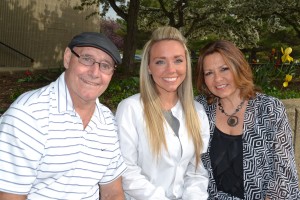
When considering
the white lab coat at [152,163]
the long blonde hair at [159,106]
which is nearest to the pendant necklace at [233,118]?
the long blonde hair at [159,106]

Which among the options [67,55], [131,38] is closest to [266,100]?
[67,55]

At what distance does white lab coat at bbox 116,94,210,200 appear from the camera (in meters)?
3.14

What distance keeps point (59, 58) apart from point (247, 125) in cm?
2064

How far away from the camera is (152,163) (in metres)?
3.23

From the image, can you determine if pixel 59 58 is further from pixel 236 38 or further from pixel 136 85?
pixel 136 85

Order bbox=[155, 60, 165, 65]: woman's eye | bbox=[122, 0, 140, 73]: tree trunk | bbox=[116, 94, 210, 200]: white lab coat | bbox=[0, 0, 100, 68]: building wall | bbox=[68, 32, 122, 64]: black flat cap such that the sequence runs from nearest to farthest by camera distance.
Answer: bbox=[68, 32, 122, 64]: black flat cap
bbox=[116, 94, 210, 200]: white lab coat
bbox=[155, 60, 165, 65]: woman's eye
bbox=[122, 0, 140, 73]: tree trunk
bbox=[0, 0, 100, 68]: building wall

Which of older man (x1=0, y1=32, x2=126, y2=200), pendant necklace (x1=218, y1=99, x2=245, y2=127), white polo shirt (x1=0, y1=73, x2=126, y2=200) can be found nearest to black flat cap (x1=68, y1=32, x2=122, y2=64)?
older man (x1=0, y1=32, x2=126, y2=200)

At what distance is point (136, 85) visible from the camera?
8023 mm

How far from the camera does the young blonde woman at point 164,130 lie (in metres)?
3.17

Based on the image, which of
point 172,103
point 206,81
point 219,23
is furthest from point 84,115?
point 219,23

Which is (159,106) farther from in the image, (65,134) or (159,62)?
(65,134)

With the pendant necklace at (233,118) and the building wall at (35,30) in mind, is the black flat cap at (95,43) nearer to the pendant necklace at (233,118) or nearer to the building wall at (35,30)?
the pendant necklace at (233,118)

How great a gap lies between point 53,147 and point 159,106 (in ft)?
3.89

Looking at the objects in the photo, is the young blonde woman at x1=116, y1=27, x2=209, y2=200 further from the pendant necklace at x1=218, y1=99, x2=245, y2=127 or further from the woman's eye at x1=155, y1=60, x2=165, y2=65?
the pendant necklace at x1=218, y1=99, x2=245, y2=127
